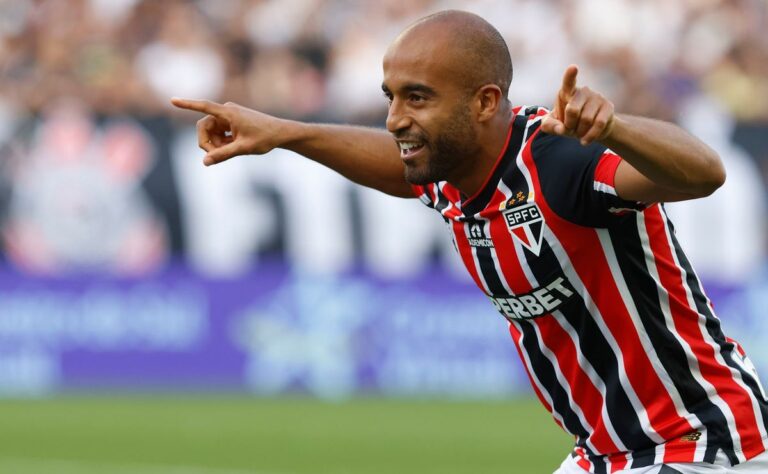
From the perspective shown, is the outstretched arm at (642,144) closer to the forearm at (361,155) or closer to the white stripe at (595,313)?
the white stripe at (595,313)

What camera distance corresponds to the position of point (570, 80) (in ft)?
13.0

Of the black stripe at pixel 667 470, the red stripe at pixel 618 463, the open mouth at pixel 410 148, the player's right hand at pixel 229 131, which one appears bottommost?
the black stripe at pixel 667 470

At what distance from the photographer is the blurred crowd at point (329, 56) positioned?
571 inches

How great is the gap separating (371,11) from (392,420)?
18.5ft

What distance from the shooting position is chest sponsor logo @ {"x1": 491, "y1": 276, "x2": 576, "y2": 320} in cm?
480

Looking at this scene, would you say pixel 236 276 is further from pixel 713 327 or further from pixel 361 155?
pixel 713 327

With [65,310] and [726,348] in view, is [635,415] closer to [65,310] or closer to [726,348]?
[726,348]

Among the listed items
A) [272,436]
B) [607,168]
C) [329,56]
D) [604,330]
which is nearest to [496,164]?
[607,168]

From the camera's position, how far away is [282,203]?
1392 centimetres

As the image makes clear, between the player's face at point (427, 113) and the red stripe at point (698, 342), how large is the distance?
669mm

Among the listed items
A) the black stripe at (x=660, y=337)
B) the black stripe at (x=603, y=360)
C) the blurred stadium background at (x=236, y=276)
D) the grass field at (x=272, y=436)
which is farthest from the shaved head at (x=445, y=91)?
the blurred stadium background at (x=236, y=276)

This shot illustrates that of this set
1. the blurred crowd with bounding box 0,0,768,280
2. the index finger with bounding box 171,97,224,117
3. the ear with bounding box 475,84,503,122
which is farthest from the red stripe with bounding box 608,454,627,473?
the blurred crowd with bounding box 0,0,768,280

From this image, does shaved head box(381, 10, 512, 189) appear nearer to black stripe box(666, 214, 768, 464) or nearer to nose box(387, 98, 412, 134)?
nose box(387, 98, 412, 134)

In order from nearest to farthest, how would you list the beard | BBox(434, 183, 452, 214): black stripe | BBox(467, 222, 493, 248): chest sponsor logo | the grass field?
the beard → BBox(467, 222, 493, 248): chest sponsor logo → BBox(434, 183, 452, 214): black stripe → the grass field
